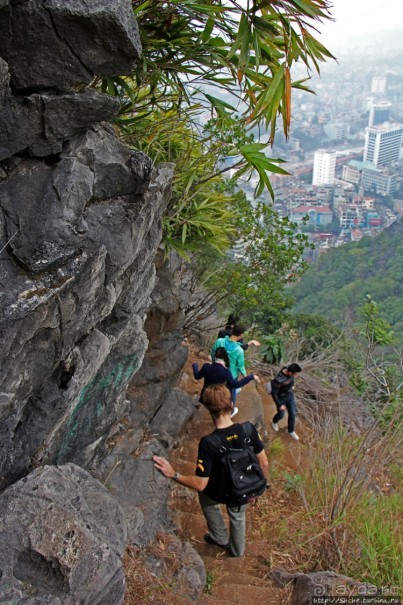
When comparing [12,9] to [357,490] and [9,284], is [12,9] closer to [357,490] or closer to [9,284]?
[9,284]

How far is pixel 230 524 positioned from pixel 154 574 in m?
0.55

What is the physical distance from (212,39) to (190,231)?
74.7 inches

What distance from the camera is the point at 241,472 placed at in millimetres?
2861

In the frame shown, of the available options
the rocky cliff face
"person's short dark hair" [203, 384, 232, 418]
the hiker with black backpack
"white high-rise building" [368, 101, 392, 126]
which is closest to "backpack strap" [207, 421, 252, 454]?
the hiker with black backpack

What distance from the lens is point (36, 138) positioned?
213 cm

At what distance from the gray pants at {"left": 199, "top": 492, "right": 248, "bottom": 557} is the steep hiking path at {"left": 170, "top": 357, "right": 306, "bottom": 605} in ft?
0.39

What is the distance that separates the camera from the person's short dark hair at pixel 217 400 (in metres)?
2.88

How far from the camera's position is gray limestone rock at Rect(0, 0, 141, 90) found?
1.93 meters

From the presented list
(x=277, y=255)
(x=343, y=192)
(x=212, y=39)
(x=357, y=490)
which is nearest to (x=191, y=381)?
(x=277, y=255)

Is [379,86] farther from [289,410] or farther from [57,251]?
[57,251]

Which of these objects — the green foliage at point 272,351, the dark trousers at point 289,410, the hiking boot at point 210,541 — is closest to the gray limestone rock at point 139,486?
the hiking boot at point 210,541

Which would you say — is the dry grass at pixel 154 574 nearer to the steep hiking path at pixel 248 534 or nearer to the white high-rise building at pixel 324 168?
the steep hiking path at pixel 248 534

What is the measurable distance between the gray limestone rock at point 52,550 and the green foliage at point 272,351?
5.50 metres

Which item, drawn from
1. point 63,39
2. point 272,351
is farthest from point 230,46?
point 272,351
